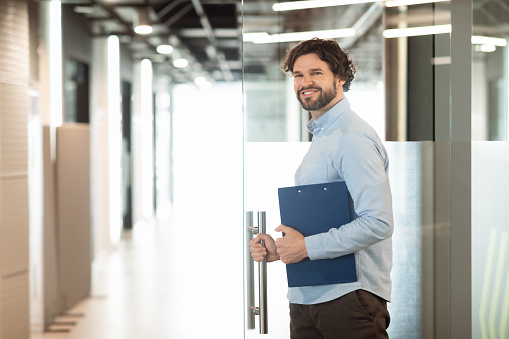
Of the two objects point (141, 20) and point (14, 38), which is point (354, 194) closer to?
point (14, 38)

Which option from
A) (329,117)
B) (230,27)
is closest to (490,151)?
(329,117)

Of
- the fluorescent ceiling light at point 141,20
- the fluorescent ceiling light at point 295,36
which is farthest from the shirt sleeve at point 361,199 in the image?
the fluorescent ceiling light at point 141,20

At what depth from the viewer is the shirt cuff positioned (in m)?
1.70

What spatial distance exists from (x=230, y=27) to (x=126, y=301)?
5313 mm

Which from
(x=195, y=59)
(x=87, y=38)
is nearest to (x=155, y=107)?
(x=195, y=59)

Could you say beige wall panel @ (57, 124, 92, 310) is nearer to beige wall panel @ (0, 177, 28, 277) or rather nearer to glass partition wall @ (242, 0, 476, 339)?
beige wall panel @ (0, 177, 28, 277)

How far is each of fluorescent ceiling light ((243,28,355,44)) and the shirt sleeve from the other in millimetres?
643

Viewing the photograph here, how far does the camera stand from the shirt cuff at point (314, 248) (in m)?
1.70

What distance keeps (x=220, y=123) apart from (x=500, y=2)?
501 inches

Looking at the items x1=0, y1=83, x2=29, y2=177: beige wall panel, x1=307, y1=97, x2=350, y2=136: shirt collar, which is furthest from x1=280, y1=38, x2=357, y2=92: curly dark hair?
x1=0, y1=83, x2=29, y2=177: beige wall panel

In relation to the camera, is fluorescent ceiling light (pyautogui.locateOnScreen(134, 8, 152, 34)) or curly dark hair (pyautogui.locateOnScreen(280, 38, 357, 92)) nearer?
curly dark hair (pyautogui.locateOnScreen(280, 38, 357, 92))

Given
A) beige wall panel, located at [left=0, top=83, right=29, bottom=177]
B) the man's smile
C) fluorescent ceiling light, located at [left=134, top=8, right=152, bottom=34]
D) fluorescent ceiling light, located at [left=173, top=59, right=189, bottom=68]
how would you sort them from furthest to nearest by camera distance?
fluorescent ceiling light, located at [left=173, top=59, right=189, bottom=68]
fluorescent ceiling light, located at [left=134, top=8, right=152, bottom=34]
beige wall panel, located at [left=0, top=83, right=29, bottom=177]
the man's smile

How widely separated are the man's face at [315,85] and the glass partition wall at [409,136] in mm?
354

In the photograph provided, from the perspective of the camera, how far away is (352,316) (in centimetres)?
169
